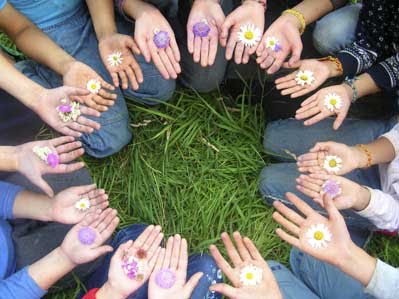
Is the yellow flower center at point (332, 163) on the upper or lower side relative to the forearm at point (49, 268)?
upper

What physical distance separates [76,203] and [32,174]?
16cm

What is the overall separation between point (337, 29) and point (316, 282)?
0.90m

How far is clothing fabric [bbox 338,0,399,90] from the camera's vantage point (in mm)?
1608

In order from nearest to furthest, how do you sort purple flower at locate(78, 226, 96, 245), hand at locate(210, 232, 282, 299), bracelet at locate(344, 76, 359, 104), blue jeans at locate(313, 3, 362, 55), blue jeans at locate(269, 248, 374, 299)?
hand at locate(210, 232, 282, 299)
purple flower at locate(78, 226, 96, 245)
blue jeans at locate(269, 248, 374, 299)
bracelet at locate(344, 76, 359, 104)
blue jeans at locate(313, 3, 362, 55)

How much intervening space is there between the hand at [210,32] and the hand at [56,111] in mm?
398

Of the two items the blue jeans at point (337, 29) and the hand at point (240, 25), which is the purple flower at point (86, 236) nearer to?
the hand at point (240, 25)

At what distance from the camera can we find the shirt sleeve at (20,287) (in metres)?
1.42

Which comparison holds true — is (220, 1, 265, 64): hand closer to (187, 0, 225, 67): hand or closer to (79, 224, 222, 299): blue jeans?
(187, 0, 225, 67): hand

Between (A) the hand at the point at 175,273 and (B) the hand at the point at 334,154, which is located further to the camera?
(B) the hand at the point at 334,154

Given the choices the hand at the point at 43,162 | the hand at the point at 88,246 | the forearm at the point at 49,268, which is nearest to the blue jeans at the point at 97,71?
the hand at the point at 43,162

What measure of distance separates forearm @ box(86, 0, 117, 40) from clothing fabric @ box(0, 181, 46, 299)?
24.3 inches

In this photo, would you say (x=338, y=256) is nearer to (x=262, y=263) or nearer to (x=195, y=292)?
(x=262, y=263)

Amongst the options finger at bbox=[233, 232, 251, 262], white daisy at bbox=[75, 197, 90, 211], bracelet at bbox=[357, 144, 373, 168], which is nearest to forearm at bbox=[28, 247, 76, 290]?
white daisy at bbox=[75, 197, 90, 211]

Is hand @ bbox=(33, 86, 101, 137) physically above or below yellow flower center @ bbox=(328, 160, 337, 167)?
above
